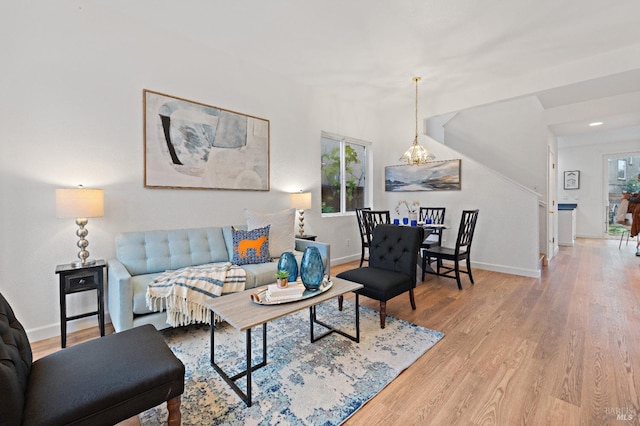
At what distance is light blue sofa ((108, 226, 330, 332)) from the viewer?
2.19 metres

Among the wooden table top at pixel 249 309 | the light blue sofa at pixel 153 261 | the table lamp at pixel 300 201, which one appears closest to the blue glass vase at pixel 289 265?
the wooden table top at pixel 249 309

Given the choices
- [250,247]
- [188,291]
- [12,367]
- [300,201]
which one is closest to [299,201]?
[300,201]

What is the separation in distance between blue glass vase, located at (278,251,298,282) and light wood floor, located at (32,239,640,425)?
92 centimetres

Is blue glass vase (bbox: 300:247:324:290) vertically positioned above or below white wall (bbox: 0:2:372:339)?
below

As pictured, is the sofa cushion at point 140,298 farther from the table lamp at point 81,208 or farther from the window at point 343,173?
the window at point 343,173

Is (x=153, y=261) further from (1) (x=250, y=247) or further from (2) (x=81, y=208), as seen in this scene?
(1) (x=250, y=247)

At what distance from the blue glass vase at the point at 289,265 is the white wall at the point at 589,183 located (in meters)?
9.05

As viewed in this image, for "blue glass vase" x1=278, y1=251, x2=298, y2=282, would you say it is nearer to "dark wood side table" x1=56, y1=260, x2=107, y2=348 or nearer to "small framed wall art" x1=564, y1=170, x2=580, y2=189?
"dark wood side table" x1=56, y1=260, x2=107, y2=348

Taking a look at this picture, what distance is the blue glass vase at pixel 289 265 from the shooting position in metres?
2.05

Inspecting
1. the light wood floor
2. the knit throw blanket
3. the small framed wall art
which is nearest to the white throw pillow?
the knit throw blanket

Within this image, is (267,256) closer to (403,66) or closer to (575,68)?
(403,66)

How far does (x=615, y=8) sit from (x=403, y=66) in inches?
79.6

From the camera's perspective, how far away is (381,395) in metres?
1.72

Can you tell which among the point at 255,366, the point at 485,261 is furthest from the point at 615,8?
the point at 255,366
